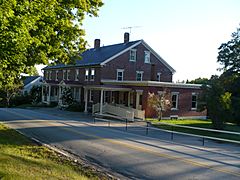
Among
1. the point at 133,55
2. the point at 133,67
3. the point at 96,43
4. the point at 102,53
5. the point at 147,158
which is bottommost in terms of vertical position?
the point at 147,158

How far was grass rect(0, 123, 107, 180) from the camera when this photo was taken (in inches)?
341

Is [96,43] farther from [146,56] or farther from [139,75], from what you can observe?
[139,75]

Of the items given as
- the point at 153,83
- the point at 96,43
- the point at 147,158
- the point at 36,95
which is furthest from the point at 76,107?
the point at 147,158

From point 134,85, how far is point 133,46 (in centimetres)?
902

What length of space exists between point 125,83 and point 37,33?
2615cm

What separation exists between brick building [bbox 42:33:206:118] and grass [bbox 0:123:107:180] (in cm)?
2034

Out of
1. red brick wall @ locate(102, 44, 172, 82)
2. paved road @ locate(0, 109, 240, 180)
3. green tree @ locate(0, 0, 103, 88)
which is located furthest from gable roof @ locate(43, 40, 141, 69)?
paved road @ locate(0, 109, 240, 180)

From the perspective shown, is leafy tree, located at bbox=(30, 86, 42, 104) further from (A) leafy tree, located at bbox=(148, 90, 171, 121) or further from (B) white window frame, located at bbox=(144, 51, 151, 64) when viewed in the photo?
(A) leafy tree, located at bbox=(148, 90, 171, 121)

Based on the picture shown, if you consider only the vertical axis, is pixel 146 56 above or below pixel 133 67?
above

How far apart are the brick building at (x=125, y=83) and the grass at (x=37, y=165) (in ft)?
66.7

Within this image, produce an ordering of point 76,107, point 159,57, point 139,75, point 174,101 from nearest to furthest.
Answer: point 174,101 < point 76,107 < point 139,75 < point 159,57

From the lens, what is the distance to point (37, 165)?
998 centimetres

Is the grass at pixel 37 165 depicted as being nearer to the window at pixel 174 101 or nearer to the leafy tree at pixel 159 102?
the leafy tree at pixel 159 102

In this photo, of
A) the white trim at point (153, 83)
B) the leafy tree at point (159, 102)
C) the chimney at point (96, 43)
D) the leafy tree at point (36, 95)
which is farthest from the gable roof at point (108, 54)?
the leafy tree at point (36, 95)
